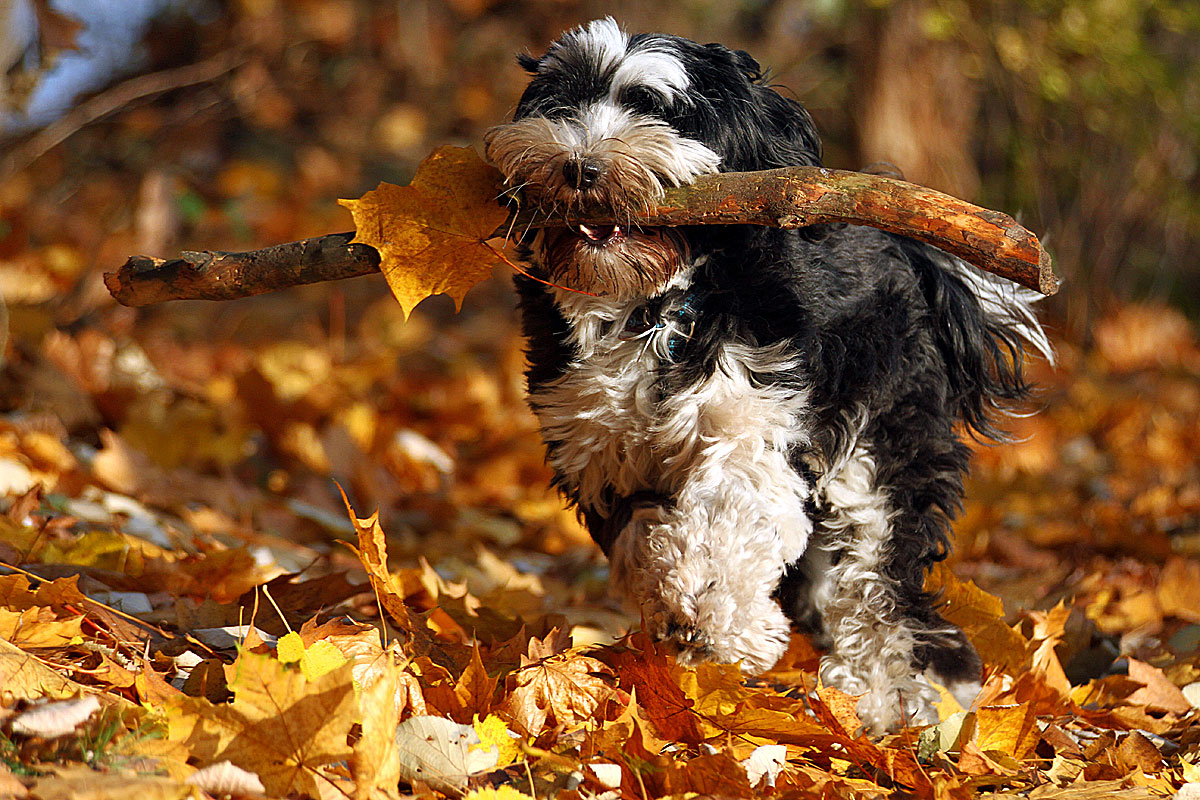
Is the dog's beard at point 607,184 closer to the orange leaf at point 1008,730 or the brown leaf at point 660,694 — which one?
the brown leaf at point 660,694

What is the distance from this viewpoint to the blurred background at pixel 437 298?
4.83 metres

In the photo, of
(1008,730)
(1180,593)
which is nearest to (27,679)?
(1008,730)

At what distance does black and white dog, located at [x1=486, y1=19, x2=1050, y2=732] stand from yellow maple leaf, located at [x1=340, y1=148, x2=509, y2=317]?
122mm

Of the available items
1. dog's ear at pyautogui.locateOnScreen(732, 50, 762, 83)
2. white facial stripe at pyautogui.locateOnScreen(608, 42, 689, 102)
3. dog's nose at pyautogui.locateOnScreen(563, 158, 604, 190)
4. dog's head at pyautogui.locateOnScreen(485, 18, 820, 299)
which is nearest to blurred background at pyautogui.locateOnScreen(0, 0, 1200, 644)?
dog's ear at pyautogui.locateOnScreen(732, 50, 762, 83)

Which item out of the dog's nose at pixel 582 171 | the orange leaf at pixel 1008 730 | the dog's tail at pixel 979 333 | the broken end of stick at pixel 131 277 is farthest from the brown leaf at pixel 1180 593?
the broken end of stick at pixel 131 277

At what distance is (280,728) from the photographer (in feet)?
7.01

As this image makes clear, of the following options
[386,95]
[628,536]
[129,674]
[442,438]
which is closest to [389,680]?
[129,674]

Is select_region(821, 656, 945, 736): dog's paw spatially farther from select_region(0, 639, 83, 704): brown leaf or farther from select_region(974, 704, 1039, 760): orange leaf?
select_region(0, 639, 83, 704): brown leaf

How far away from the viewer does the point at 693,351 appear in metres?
3.04

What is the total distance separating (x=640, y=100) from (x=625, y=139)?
0.67 feet

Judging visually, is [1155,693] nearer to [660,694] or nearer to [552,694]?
[660,694]

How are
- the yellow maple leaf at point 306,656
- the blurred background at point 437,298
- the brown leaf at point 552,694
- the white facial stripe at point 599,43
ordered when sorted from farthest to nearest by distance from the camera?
the blurred background at point 437,298 → the white facial stripe at point 599,43 → the brown leaf at point 552,694 → the yellow maple leaf at point 306,656

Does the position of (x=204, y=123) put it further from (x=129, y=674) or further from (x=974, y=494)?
(x=129, y=674)

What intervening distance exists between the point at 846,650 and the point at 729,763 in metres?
1.01
